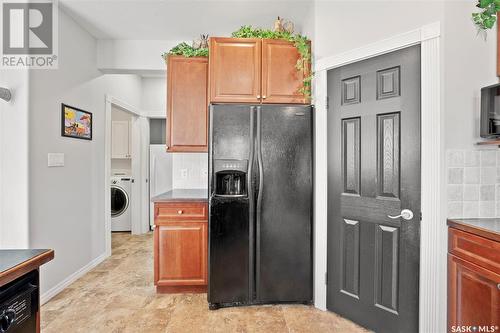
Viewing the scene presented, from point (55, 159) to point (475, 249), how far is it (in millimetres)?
3272

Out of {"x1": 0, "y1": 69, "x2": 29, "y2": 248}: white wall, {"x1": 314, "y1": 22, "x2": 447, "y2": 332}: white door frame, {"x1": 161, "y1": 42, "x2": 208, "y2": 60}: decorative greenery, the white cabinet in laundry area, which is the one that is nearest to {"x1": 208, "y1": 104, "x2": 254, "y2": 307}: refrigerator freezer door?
{"x1": 161, "y1": 42, "x2": 208, "y2": 60}: decorative greenery

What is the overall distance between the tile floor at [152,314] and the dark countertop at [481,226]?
1.07 metres

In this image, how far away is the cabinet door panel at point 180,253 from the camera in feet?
8.87

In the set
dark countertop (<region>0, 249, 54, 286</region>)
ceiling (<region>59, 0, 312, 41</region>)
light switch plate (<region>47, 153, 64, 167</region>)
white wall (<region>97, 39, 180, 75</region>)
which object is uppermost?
ceiling (<region>59, 0, 312, 41</region>)

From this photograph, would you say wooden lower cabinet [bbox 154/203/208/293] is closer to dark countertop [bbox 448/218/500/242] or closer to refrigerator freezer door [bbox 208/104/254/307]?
refrigerator freezer door [bbox 208/104/254/307]

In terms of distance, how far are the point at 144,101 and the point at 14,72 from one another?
265cm

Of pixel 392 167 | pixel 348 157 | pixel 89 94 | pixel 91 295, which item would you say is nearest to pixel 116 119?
pixel 89 94

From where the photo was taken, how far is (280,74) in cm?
254

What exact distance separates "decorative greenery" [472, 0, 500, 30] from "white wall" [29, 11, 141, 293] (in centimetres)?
329

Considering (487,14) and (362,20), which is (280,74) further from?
(487,14)

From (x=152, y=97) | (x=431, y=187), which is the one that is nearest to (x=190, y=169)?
(x=152, y=97)

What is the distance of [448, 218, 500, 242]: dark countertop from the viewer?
4.85 ft

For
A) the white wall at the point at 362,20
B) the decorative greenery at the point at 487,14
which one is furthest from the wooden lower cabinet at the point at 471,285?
the white wall at the point at 362,20

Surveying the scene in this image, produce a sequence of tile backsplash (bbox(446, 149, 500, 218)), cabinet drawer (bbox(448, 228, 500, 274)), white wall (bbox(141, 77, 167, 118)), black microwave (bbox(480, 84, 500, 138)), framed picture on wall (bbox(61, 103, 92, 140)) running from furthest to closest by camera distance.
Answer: white wall (bbox(141, 77, 167, 118))
framed picture on wall (bbox(61, 103, 92, 140))
tile backsplash (bbox(446, 149, 500, 218))
black microwave (bbox(480, 84, 500, 138))
cabinet drawer (bbox(448, 228, 500, 274))
